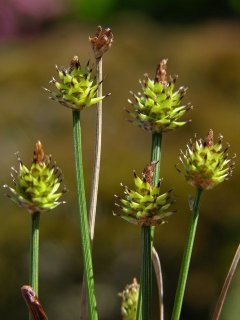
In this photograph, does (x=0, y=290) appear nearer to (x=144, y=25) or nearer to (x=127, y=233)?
(x=127, y=233)

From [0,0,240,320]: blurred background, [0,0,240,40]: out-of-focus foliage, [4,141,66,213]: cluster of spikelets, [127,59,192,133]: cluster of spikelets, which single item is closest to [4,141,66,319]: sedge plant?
[4,141,66,213]: cluster of spikelets

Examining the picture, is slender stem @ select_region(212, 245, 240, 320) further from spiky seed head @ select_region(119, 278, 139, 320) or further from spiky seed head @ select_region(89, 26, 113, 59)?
spiky seed head @ select_region(89, 26, 113, 59)

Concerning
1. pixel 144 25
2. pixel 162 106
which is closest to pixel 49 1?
pixel 144 25

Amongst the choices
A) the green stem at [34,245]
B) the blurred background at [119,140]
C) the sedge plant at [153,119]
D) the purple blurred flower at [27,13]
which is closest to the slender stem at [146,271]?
the sedge plant at [153,119]

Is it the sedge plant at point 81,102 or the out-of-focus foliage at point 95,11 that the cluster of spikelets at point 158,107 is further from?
the out-of-focus foliage at point 95,11

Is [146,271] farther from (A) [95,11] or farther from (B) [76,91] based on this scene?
(A) [95,11]

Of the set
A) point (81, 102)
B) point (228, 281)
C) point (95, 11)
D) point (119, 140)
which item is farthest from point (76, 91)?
point (95, 11)
